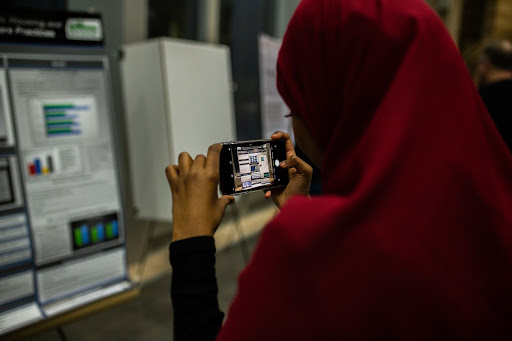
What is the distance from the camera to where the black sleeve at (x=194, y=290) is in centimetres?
59

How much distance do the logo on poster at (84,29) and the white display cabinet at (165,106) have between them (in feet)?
1.03

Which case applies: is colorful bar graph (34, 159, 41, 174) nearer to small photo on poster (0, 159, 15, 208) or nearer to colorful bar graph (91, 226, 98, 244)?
small photo on poster (0, 159, 15, 208)

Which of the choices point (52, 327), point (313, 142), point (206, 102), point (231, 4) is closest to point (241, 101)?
point (231, 4)

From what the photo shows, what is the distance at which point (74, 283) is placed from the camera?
62.1 inches

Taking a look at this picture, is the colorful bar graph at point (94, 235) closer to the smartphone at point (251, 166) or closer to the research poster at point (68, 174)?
the research poster at point (68, 174)

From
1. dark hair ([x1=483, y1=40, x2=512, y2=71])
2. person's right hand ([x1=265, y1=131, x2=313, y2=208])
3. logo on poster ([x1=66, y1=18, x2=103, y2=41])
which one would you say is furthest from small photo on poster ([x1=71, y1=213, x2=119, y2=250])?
dark hair ([x1=483, y1=40, x2=512, y2=71])

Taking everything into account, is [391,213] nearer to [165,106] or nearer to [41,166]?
[41,166]

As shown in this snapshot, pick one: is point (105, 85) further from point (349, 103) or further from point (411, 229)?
point (411, 229)

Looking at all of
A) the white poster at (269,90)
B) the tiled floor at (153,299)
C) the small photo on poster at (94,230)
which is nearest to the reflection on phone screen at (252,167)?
the tiled floor at (153,299)

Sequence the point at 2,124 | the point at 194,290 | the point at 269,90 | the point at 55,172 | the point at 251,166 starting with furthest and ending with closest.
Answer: the point at 269,90 < the point at 55,172 < the point at 2,124 < the point at 251,166 < the point at 194,290

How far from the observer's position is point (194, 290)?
1.96 ft

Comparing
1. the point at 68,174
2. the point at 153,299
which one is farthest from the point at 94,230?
the point at 153,299

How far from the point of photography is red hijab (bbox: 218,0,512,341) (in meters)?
0.44

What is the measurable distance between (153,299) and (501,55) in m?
2.42
